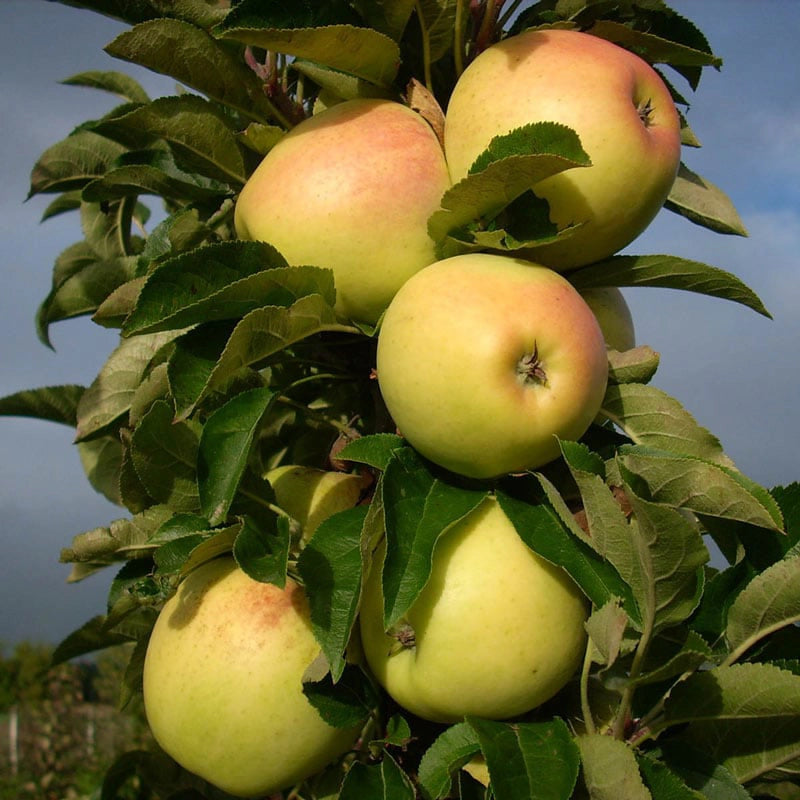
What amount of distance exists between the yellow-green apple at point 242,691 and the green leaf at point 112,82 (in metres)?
1.28

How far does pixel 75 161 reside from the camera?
5.93 ft

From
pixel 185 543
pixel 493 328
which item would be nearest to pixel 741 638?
pixel 493 328

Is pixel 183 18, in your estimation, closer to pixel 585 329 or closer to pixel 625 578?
pixel 585 329

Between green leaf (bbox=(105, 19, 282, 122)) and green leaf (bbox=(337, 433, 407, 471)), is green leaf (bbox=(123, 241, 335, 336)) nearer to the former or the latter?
green leaf (bbox=(337, 433, 407, 471))

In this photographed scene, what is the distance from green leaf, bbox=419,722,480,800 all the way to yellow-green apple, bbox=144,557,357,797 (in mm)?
164

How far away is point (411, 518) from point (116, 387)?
29.8 inches

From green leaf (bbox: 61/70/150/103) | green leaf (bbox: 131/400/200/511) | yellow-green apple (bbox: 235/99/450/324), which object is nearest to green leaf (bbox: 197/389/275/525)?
green leaf (bbox: 131/400/200/511)

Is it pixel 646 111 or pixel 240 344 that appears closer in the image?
pixel 240 344

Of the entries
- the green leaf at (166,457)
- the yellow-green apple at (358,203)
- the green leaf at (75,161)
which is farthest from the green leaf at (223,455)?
the green leaf at (75,161)

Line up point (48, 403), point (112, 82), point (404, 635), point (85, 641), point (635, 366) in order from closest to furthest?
point (404, 635)
point (635, 366)
point (85, 641)
point (48, 403)
point (112, 82)

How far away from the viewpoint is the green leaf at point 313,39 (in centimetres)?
112

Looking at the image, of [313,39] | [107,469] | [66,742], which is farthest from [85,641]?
[66,742]

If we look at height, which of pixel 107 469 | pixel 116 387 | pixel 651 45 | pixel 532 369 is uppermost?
pixel 651 45

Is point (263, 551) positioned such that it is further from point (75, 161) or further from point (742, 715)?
point (75, 161)
